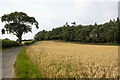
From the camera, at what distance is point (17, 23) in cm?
4478

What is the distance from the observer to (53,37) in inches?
4902

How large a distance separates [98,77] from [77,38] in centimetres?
9023

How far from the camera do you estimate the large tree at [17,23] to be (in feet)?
142

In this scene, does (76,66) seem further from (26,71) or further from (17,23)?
(17,23)

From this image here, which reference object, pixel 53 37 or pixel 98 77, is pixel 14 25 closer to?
pixel 98 77

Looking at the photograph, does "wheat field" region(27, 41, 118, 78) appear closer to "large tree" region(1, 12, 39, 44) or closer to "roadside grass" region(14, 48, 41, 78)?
"roadside grass" region(14, 48, 41, 78)

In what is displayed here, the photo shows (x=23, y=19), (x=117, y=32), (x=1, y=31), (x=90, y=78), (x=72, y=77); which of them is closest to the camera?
(x=90, y=78)

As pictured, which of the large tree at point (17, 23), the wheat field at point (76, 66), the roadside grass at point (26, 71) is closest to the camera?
the wheat field at point (76, 66)

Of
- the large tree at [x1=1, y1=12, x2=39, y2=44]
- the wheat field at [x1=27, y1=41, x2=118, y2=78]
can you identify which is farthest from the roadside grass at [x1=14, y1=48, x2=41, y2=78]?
the large tree at [x1=1, y1=12, x2=39, y2=44]

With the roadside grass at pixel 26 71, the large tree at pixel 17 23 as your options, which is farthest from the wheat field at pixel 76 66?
the large tree at pixel 17 23

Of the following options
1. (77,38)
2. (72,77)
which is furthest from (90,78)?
(77,38)

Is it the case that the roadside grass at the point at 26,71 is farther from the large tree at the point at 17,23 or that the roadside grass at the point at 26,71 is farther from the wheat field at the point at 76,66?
the large tree at the point at 17,23

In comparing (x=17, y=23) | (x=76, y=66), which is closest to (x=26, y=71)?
(x=76, y=66)

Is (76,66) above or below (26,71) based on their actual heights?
above
